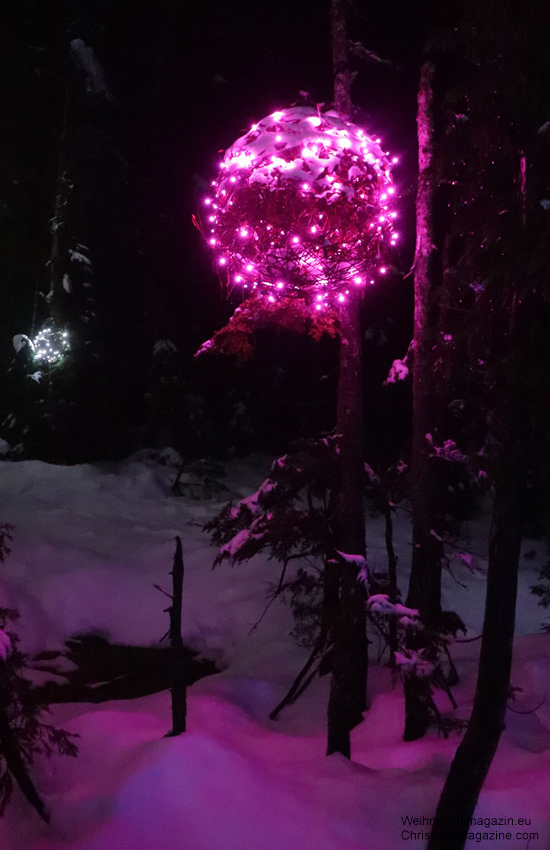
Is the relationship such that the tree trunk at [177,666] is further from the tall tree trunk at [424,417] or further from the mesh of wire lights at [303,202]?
the tall tree trunk at [424,417]

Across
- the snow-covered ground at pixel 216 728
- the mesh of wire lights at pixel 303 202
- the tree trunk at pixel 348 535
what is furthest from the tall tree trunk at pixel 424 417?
the mesh of wire lights at pixel 303 202

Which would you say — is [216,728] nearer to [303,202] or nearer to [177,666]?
[177,666]

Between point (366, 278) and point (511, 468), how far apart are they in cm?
182

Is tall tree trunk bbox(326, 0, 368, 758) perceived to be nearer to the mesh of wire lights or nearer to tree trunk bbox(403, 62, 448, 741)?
tree trunk bbox(403, 62, 448, 741)

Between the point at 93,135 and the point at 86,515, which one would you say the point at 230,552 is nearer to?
the point at 86,515

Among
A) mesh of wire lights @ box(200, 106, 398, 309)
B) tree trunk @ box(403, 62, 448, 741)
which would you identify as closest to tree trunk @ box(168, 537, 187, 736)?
mesh of wire lights @ box(200, 106, 398, 309)

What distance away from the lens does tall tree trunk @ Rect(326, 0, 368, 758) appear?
570cm

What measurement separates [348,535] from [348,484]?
0.49 metres

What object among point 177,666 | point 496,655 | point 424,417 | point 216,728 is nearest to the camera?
point 496,655

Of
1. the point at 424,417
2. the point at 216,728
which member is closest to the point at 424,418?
the point at 424,417

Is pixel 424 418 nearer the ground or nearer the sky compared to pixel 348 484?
nearer the sky

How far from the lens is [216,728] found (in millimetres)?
6445

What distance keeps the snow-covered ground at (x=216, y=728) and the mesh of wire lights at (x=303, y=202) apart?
371 centimetres

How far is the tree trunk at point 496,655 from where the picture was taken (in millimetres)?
4160
